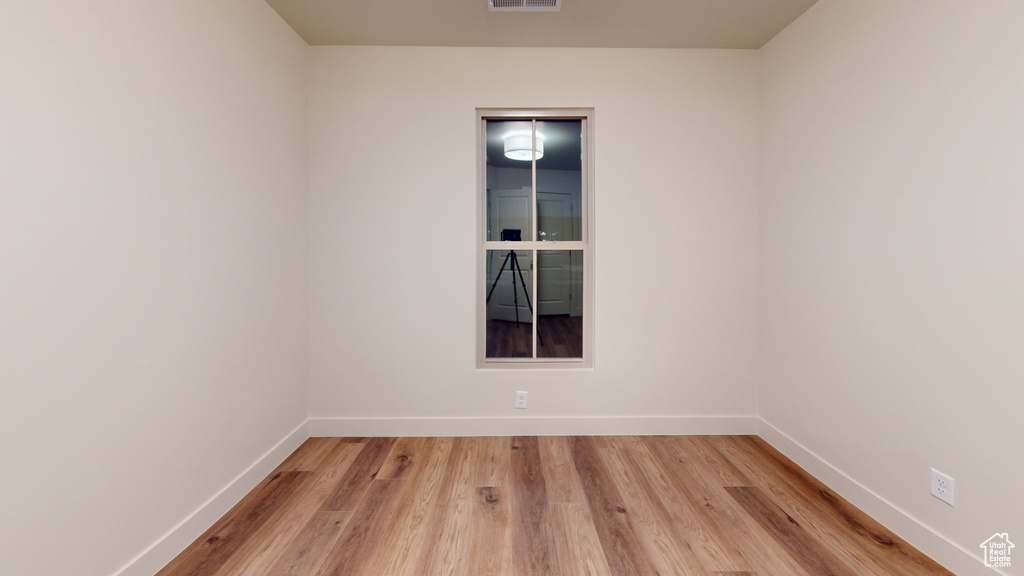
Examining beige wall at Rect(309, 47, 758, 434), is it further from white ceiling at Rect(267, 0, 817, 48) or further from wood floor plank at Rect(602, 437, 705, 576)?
wood floor plank at Rect(602, 437, 705, 576)

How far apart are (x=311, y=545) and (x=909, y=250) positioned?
2863 mm

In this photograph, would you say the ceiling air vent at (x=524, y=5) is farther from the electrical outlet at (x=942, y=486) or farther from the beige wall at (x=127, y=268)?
the electrical outlet at (x=942, y=486)

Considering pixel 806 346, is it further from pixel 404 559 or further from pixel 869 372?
pixel 404 559

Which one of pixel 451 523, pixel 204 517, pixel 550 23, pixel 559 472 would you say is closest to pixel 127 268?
pixel 204 517

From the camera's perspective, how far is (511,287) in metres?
3.19

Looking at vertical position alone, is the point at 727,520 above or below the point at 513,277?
below

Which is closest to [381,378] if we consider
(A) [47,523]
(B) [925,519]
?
(A) [47,523]

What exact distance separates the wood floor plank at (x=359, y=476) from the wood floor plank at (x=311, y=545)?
0.29ft

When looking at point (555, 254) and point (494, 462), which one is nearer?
point (494, 462)

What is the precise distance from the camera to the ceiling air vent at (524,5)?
95.5 inches

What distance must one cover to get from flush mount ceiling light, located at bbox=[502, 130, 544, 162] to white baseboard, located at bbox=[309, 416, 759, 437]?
73.0 inches

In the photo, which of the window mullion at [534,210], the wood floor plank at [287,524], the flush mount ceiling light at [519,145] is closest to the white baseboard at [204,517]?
the wood floor plank at [287,524]

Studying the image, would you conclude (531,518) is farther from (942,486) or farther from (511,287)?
(942,486)

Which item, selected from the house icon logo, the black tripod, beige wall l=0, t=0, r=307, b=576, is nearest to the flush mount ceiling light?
the black tripod
